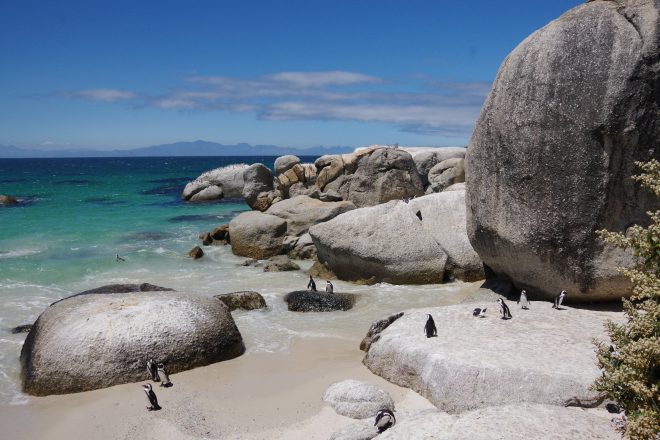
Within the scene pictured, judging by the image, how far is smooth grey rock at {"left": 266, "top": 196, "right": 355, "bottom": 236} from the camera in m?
22.3

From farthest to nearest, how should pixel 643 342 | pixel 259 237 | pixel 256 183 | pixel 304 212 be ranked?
pixel 256 183
pixel 304 212
pixel 259 237
pixel 643 342

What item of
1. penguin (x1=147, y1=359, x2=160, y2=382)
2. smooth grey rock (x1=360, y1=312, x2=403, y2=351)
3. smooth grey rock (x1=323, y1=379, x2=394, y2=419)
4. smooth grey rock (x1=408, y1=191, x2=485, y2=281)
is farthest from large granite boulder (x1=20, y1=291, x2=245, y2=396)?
smooth grey rock (x1=408, y1=191, x2=485, y2=281)

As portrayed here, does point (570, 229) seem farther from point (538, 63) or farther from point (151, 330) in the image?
point (151, 330)

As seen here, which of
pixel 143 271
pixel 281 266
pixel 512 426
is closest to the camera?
pixel 512 426

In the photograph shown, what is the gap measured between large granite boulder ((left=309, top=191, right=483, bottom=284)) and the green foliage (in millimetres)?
10692

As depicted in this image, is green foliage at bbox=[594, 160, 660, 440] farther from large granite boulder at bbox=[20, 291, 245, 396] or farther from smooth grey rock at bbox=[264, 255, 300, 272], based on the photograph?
smooth grey rock at bbox=[264, 255, 300, 272]

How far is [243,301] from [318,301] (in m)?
1.91

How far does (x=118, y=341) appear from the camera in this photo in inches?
408

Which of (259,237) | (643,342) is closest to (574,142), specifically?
(643,342)

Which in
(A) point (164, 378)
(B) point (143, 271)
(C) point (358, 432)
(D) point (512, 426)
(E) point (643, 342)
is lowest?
(B) point (143, 271)

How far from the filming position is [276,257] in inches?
836

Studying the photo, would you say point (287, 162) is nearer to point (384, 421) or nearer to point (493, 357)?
point (493, 357)

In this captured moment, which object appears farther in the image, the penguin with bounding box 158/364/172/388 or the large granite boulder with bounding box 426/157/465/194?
the large granite boulder with bounding box 426/157/465/194

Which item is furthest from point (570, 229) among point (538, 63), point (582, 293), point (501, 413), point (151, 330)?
point (151, 330)
